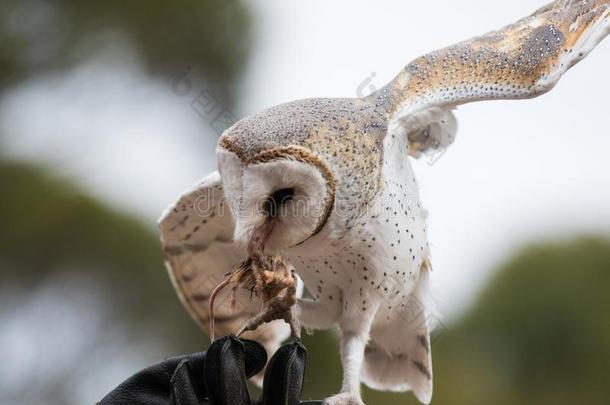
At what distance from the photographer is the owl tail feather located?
3.00 meters

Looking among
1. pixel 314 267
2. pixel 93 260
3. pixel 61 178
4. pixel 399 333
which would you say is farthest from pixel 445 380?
pixel 314 267

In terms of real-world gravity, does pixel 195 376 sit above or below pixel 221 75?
below

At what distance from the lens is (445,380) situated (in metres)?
7.22

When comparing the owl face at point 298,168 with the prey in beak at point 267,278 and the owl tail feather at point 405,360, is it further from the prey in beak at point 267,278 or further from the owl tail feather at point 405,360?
the owl tail feather at point 405,360

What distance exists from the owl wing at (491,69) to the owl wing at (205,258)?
2.10ft

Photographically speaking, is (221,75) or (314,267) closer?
(314,267)

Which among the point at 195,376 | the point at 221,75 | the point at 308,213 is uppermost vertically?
the point at 221,75

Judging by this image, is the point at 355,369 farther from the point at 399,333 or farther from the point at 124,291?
the point at 124,291

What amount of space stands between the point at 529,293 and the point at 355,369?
23.1 ft

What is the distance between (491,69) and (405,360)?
95 centimetres

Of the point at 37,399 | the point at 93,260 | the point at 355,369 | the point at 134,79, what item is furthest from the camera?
the point at 134,79

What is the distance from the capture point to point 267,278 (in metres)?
2.16

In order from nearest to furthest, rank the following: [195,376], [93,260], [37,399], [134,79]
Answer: [195,376]
[37,399]
[93,260]
[134,79]

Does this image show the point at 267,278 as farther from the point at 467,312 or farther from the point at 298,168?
the point at 467,312
